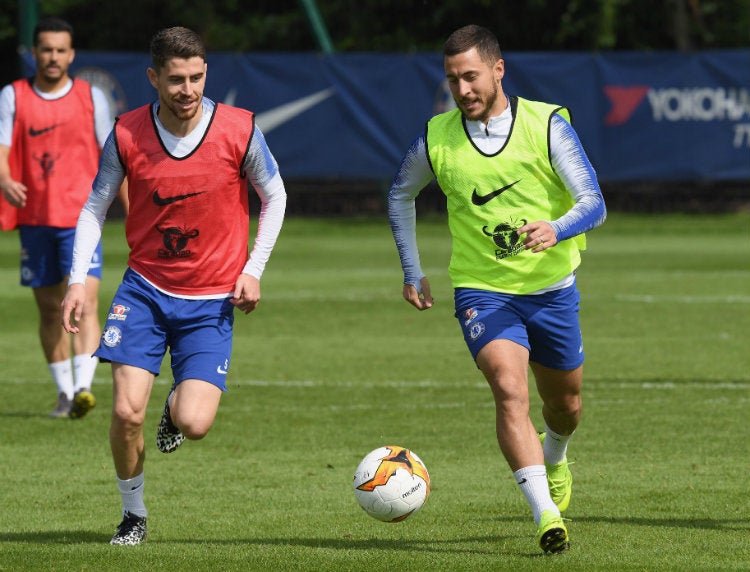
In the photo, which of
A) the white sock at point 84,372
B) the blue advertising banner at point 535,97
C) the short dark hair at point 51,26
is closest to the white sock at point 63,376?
the white sock at point 84,372

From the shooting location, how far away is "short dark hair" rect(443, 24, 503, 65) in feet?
21.8

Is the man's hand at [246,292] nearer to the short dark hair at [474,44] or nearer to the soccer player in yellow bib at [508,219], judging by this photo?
the soccer player in yellow bib at [508,219]

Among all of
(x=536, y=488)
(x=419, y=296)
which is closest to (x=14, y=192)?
(x=419, y=296)

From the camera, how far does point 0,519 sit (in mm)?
7426

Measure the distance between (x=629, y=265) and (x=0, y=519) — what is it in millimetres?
15596

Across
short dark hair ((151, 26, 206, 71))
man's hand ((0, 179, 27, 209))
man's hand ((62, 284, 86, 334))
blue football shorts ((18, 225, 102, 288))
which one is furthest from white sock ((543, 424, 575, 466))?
man's hand ((0, 179, 27, 209))

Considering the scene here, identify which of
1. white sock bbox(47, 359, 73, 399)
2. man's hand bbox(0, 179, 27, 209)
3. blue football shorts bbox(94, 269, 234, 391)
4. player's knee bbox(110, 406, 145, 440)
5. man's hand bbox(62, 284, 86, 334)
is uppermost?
man's hand bbox(62, 284, 86, 334)

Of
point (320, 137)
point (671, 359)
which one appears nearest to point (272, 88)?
point (320, 137)

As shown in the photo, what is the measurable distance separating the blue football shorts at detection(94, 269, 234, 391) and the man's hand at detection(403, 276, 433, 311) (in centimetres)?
82

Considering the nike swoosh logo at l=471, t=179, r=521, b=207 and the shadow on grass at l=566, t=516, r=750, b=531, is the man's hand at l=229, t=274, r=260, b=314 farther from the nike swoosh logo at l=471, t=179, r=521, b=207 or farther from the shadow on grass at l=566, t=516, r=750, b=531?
the shadow on grass at l=566, t=516, r=750, b=531

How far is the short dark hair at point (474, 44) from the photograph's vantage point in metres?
6.64

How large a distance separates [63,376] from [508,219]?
4975mm

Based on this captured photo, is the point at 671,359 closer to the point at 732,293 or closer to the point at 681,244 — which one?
the point at 732,293

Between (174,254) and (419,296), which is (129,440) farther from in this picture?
(419,296)
